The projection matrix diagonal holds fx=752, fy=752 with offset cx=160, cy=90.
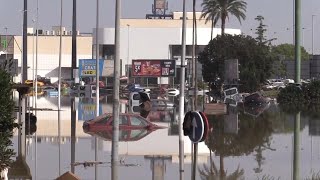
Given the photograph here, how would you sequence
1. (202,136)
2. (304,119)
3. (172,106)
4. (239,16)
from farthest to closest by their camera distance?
(239,16), (172,106), (304,119), (202,136)

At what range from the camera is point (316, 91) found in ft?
221

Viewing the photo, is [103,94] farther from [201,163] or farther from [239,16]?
[201,163]

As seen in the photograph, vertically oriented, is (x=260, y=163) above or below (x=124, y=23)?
below

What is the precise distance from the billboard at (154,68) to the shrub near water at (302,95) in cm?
3008

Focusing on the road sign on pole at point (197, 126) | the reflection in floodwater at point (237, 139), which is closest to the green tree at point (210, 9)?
the reflection in floodwater at point (237, 139)

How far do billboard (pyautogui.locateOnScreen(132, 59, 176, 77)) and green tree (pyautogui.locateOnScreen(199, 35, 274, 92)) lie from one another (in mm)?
6759

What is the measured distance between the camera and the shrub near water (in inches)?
2640

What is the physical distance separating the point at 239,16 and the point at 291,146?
67.8 meters

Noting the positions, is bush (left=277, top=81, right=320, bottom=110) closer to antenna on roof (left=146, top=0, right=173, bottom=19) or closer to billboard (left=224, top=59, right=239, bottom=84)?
billboard (left=224, top=59, right=239, bottom=84)

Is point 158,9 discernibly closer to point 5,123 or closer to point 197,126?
point 5,123

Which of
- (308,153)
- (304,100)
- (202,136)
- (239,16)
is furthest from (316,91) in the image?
(202,136)


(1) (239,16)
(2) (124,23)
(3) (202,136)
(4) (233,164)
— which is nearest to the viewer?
(3) (202,136)

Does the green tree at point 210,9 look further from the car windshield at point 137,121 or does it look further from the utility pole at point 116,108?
the utility pole at point 116,108

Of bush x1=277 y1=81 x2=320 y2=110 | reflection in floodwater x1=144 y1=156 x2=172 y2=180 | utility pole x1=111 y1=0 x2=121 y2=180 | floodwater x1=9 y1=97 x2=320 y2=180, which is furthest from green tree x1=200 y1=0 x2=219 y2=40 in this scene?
utility pole x1=111 y1=0 x2=121 y2=180
